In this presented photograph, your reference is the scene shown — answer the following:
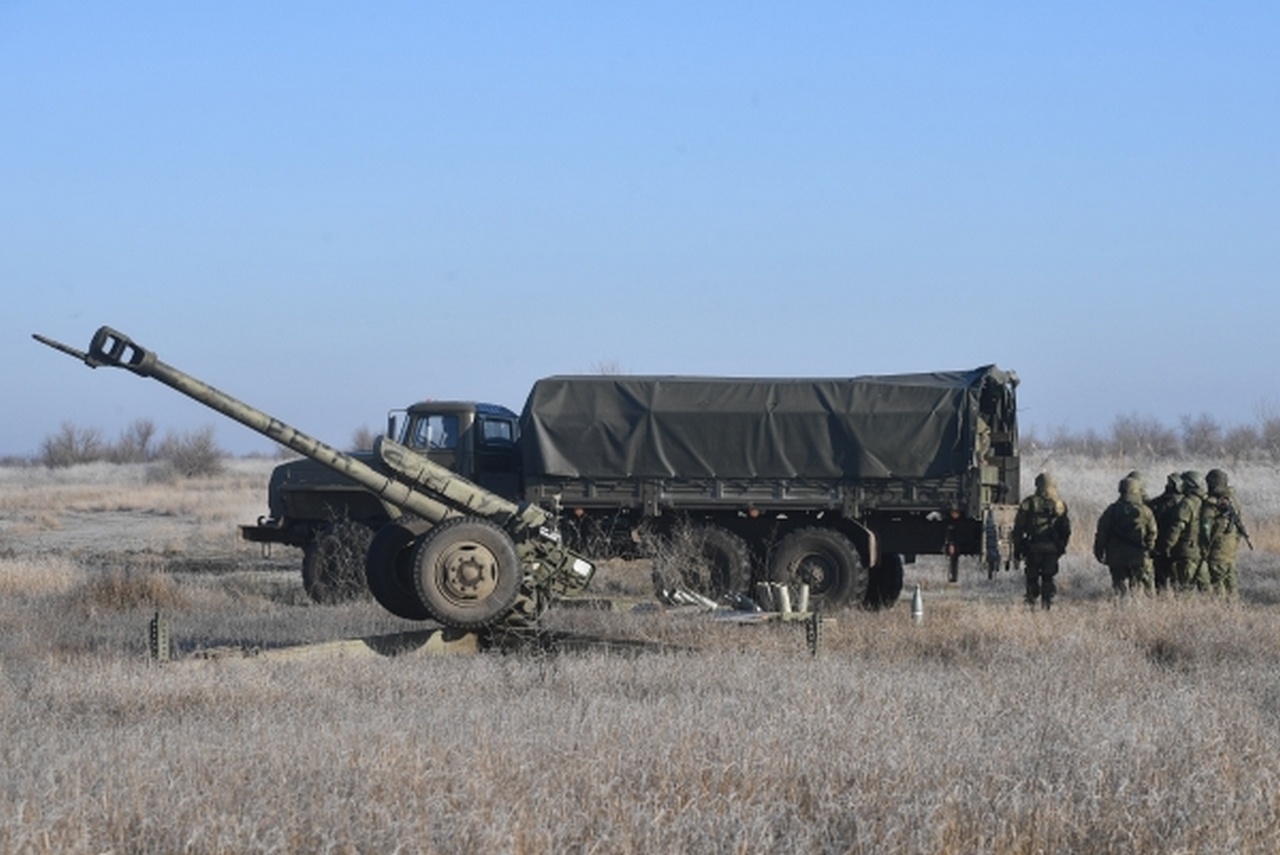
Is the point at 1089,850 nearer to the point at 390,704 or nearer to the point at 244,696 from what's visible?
the point at 390,704

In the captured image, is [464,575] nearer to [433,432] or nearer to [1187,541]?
[433,432]

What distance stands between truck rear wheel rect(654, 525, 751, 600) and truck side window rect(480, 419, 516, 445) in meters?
2.61

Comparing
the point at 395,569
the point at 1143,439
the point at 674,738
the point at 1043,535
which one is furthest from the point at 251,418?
the point at 1143,439

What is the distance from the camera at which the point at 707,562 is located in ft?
57.7

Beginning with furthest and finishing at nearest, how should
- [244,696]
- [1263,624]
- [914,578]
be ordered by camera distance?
[914,578] < [1263,624] < [244,696]

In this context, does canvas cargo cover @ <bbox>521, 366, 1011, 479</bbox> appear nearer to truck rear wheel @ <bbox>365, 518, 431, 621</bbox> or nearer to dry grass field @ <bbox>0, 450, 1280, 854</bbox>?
dry grass field @ <bbox>0, 450, 1280, 854</bbox>

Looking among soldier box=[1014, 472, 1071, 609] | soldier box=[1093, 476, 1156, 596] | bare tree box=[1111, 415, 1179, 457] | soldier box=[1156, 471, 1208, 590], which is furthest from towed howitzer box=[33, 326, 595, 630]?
bare tree box=[1111, 415, 1179, 457]

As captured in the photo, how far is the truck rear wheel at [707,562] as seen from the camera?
17516 millimetres

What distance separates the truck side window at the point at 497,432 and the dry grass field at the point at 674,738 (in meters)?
4.17

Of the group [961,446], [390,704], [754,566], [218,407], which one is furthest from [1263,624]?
[218,407]

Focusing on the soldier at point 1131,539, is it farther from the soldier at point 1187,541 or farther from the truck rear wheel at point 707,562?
the truck rear wheel at point 707,562

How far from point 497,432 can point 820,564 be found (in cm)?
407

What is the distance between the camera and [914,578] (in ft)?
74.1

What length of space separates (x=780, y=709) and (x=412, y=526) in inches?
183
